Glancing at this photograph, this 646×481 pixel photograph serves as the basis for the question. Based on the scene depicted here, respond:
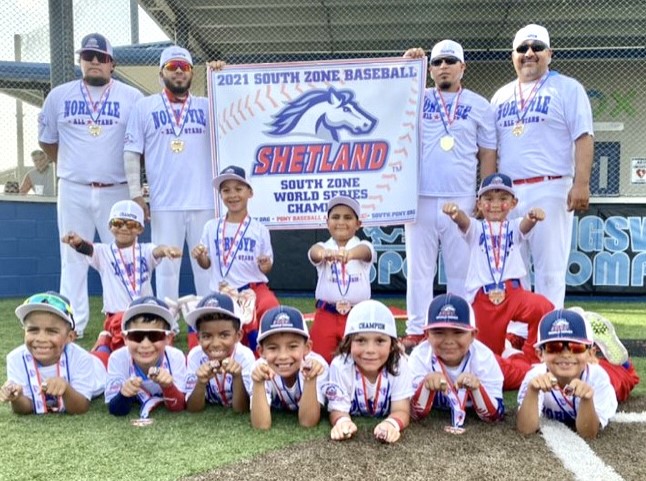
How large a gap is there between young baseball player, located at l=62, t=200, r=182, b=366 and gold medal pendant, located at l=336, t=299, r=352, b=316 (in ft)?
3.79

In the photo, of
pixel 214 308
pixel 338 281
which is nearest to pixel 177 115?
A: pixel 338 281

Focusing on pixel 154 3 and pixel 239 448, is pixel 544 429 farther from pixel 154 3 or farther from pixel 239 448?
pixel 154 3

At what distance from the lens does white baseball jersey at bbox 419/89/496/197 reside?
4.73 metres

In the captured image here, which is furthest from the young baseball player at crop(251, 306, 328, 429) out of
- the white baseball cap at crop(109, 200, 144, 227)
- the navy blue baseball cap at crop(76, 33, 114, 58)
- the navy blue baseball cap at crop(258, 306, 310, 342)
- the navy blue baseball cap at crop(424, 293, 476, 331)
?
the navy blue baseball cap at crop(76, 33, 114, 58)

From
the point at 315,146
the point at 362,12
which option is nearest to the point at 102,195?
the point at 315,146

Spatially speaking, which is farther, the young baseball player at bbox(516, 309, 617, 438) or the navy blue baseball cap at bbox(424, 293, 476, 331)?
the navy blue baseball cap at bbox(424, 293, 476, 331)

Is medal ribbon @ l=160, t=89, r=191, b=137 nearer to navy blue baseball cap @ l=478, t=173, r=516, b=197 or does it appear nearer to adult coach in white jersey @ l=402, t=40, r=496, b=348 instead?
adult coach in white jersey @ l=402, t=40, r=496, b=348

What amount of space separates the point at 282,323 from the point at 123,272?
71.1 inches

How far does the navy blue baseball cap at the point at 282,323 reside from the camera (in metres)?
3.14

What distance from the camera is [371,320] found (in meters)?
3.18

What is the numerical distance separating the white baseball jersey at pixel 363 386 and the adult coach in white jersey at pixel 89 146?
2635 mm

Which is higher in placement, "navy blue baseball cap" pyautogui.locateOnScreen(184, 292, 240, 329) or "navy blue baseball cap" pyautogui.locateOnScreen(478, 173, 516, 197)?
"navy blue baseball cap" pyautogui.locateOnScreen(478, 173, 516, 197)

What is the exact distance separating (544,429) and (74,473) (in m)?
2.09

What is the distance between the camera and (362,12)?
10.3m
